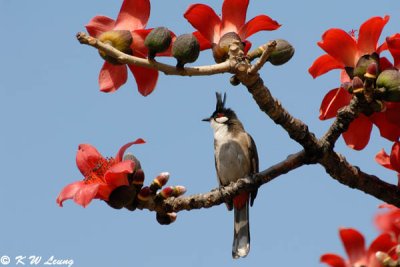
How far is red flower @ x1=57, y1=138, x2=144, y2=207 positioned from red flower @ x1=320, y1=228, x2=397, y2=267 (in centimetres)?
75

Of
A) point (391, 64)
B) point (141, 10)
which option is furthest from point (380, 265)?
point (141, 10)

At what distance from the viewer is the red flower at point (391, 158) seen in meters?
2.29

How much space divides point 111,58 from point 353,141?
0.82 metres

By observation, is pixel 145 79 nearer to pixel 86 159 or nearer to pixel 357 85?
pixel 86 159


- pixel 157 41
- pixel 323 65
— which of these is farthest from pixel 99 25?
pixel 323 65

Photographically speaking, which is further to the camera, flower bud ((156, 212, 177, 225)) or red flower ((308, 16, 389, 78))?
flower bud ((156, 212, 177, 225))

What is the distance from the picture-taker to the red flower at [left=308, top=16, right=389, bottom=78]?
7.67 ft

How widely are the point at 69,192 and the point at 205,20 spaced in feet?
2.10

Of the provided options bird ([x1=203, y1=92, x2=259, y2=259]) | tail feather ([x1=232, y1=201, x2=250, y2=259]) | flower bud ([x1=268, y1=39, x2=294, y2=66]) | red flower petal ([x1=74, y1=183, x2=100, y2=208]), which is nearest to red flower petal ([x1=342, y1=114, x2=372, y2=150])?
flower bud ([x1=268, y1=39, x2=294, y2=66])

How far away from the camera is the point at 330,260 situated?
1.62 m

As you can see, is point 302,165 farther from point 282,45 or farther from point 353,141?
point 282,45

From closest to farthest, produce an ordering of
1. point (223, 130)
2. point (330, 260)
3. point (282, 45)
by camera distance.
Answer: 1. point (330, 260)
2. point (282, 45)
3. point (223, 130)

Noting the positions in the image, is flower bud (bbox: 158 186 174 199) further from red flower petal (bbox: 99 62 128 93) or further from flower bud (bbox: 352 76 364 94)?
flower bud (bbox: 352 76 364 94)

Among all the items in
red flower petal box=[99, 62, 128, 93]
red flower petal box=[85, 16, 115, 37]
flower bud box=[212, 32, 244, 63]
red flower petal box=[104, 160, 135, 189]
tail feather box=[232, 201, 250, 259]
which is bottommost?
red flower petal box=[104, 160, 135, 189]
